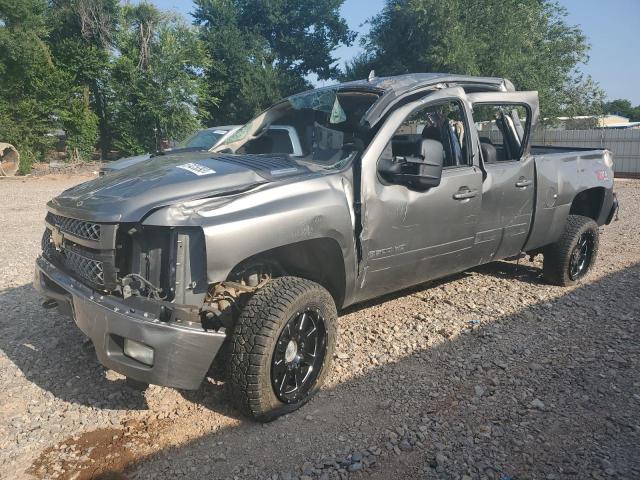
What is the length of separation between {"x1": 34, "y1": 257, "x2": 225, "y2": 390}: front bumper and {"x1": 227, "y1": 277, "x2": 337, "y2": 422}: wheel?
0.69 feet

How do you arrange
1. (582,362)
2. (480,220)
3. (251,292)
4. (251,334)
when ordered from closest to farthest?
(251,334), (251,292), (582,362), (480,220)

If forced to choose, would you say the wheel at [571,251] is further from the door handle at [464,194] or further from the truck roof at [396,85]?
the truck roof at [396,85]

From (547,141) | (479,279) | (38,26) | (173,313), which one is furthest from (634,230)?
(38,26)

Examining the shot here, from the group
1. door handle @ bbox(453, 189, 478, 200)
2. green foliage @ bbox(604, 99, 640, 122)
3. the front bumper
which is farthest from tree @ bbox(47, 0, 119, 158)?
green foliage @ bbox(604, 99, 640, 122)

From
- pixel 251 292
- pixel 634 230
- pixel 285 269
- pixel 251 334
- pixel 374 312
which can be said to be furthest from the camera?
pixel 634 230

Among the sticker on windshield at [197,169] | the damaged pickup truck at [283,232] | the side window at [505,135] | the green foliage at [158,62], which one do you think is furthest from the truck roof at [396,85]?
the green foliage at [158,62]

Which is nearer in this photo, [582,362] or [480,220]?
[582,362]

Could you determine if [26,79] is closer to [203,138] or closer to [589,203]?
[203,138]

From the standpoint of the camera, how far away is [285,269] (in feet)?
11.4

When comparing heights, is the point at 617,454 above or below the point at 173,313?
below

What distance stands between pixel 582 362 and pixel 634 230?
236 inches

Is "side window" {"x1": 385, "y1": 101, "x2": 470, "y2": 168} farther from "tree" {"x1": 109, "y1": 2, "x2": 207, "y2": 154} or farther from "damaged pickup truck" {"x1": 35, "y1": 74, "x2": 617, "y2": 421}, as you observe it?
"tree" {"x1": 109, "y1": 2, "x2": 207, "y2": 154}

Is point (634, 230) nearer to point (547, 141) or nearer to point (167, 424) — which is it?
point (167, 424)

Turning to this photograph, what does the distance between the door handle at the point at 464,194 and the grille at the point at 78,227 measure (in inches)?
103
